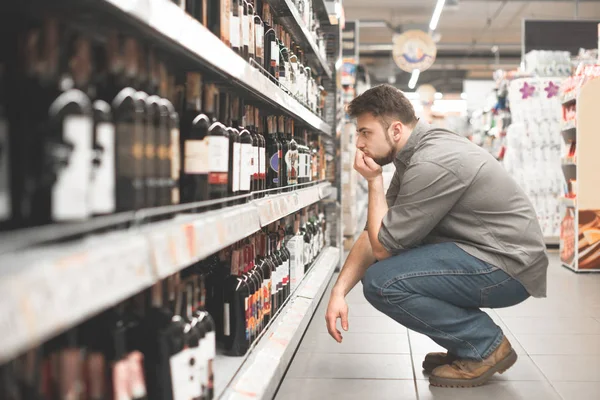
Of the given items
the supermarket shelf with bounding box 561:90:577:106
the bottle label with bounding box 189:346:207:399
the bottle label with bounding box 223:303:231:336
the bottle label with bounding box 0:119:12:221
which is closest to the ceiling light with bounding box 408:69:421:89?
the supermarket shelf with bounding box 561:90:577:106

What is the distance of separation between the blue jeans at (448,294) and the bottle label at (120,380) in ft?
4.94

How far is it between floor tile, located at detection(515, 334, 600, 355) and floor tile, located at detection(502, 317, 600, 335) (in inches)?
3.6

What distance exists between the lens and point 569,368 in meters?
2.88

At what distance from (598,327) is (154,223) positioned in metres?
3.04

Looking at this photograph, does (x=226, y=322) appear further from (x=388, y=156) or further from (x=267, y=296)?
(x=388, y=156)

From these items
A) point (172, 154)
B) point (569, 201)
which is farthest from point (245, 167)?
point (569, 201)

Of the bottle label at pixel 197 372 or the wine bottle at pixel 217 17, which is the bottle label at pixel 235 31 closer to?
the wine bottle at pixel 217 17

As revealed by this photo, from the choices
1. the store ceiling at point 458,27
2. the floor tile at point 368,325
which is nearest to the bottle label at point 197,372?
the floor tile at point 368,325

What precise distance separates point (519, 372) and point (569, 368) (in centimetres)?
23

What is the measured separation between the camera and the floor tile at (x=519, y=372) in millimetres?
2752

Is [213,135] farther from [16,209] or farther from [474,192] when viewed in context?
[474,192]

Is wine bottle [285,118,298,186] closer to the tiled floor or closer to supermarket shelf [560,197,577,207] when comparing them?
the tiled floor

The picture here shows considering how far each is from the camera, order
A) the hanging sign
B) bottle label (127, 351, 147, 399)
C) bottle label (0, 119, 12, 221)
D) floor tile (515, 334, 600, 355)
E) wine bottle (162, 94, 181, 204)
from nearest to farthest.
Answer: bottle label (0, 119, 12, 221)
bottle label (127, 351, 147, 399)
wine bottle (162, 94, 181, 204)
floor tile (515, 334, 600, 355)
the hanging sign

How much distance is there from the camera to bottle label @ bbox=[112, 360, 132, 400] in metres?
1.27
